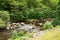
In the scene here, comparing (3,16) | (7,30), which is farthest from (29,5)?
(7,30)

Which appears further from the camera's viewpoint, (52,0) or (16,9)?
(52,0)

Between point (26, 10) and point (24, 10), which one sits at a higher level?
point (24, 10)

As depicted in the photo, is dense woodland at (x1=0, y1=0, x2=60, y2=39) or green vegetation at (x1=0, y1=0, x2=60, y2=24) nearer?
dense woodland at (x1=0, y1=0, x2=60, y2=39)

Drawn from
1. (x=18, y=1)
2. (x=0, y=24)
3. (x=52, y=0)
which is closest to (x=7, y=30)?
(x=0, y=24)

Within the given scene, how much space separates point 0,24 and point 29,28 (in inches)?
188

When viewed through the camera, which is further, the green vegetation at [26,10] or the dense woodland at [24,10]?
the green vegetation at [26,10]

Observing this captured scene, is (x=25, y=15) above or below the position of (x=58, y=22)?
below

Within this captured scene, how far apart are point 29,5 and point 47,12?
445cm

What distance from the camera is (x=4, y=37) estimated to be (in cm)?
3148

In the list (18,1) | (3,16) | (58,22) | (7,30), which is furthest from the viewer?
(18,1)

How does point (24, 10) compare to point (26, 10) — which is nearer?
point (24, 10)

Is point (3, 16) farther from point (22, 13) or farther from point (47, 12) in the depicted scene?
point (47, 12)

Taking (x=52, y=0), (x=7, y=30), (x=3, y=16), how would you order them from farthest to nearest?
(x=52, y=0) < (x=3, y=16) < (x=7, y=30)

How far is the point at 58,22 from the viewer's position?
102 feet
